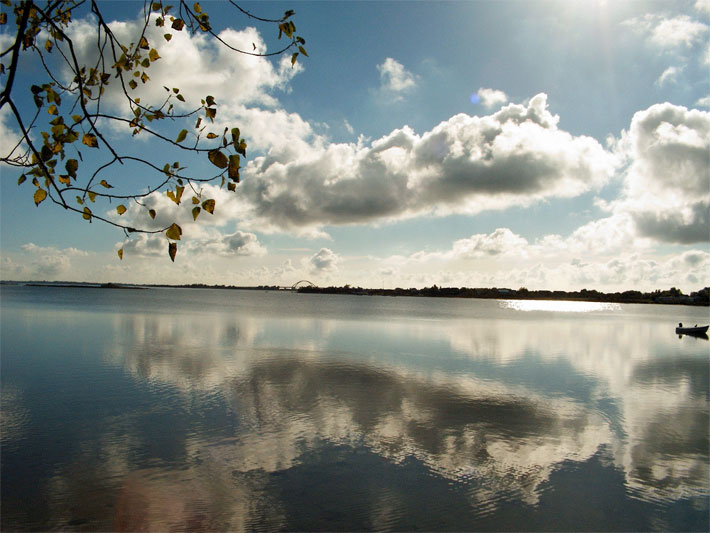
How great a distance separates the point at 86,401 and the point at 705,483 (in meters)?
21.4

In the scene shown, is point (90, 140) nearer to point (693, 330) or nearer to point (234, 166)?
point (234, 166)

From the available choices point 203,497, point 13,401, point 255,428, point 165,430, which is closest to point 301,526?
point 203,497

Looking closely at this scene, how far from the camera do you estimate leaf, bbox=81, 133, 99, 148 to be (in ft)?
12.8

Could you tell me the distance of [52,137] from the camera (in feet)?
11.8

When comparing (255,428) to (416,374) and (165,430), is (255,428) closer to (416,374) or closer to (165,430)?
(165,430)

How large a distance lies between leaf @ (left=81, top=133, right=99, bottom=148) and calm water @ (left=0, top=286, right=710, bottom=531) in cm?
814

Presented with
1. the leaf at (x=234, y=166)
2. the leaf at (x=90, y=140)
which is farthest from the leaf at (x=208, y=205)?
the leaf at (x=90, y=140)

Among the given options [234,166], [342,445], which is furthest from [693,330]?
[234,166]

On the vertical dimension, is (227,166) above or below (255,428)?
above

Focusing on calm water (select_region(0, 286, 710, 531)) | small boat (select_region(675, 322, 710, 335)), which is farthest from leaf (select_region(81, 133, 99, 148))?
small boat (select_region(675, 322, 710, 335))

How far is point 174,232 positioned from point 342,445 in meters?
11.3

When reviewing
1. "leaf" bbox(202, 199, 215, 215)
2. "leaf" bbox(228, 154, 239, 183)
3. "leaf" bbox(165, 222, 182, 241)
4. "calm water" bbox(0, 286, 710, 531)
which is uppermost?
"leaf" bbox(228, 154, 239, 183)

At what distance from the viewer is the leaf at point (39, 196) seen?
11.9ft

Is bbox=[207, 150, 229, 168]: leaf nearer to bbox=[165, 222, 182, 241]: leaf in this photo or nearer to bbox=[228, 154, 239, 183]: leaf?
bbox=[228, 154, 239, 183]: leaf
